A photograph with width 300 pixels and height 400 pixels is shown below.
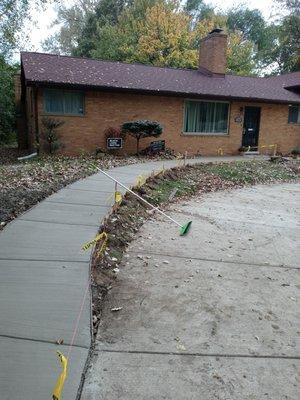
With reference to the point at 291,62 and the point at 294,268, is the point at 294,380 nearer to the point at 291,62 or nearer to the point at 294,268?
the point at 294,268

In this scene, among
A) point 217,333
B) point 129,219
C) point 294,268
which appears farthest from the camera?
point 129,219

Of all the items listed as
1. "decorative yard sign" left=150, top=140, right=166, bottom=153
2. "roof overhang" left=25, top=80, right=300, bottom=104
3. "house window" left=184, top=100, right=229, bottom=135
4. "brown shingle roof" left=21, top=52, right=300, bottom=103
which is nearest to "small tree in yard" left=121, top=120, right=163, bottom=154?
"decorative yard sign" left=150, top=140, right=166, bottom=153

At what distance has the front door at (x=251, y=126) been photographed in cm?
1931

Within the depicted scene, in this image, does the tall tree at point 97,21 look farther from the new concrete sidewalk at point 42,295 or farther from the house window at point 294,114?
the new concrete sidewalk at point 42,295

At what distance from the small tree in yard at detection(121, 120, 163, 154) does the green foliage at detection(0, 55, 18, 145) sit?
874 cm

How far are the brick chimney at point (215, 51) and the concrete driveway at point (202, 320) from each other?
1496cm

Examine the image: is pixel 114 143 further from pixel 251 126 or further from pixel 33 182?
pixel 251 126

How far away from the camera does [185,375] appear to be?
306cm

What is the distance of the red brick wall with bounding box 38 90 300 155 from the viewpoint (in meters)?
15.6

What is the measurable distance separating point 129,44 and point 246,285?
3054 centimetres

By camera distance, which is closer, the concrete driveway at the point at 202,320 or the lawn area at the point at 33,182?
the concrete driveway at the point at 202,320

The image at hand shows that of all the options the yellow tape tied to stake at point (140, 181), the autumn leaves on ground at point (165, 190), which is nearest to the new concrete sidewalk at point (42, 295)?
the autumn leaves on ground at point (165, 190)

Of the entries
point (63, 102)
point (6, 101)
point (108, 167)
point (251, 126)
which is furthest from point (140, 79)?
point (6, 101)

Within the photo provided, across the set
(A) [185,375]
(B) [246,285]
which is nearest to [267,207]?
(B) [246,285]
